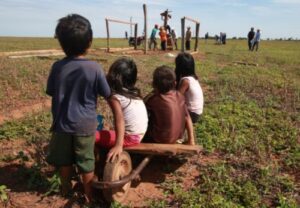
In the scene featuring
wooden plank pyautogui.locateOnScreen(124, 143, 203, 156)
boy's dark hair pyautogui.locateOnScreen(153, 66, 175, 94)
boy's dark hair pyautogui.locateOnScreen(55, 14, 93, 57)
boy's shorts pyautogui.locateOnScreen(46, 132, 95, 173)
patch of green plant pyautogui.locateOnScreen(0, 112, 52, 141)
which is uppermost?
boy's dark hair pyautogui.locateOnScreen(55, 14, 93, 57)

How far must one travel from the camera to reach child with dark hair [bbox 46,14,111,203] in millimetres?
2969

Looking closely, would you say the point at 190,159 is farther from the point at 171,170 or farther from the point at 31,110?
the point at 31,110

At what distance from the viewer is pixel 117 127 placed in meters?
3.38

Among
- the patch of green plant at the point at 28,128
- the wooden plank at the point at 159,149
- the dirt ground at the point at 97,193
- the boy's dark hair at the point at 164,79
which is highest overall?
the boy's dark hair at the point at 164,79

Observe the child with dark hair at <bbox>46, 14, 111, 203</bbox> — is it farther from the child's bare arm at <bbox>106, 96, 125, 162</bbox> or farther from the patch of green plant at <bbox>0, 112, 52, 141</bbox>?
the patch of green plant at <bbox>0, 112, 52, 141</bbox>

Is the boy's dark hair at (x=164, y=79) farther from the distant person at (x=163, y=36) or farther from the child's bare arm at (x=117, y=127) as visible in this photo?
the distant person at (x=163, y=36)

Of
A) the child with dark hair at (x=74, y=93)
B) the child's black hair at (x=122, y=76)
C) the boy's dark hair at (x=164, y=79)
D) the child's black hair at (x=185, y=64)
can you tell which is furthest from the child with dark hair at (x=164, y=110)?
the child with dark hair at (x=74, y=93)

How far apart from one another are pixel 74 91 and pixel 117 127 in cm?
55

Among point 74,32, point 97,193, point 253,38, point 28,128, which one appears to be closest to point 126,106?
point 97,193

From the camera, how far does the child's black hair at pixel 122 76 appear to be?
11.9 ft

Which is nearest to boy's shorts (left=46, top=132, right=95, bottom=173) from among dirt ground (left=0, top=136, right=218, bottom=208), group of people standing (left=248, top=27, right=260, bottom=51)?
dirt ground (left=0, top=136, right=218, bottom=208)

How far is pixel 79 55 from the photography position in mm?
3092

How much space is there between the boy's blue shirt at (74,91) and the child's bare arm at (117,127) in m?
0.27

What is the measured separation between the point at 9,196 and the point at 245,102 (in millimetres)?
5106
